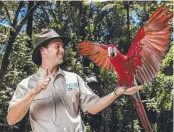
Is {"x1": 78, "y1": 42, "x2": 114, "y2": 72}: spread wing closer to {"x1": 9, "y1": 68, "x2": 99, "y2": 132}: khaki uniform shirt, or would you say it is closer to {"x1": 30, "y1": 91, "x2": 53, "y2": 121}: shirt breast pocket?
{"x1": 9, "y1": 68, "x2": 99, "y2": 132}: khaki uniform shirt

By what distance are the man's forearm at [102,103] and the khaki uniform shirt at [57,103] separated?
0.10ft

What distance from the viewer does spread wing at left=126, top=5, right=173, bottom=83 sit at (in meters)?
2.14

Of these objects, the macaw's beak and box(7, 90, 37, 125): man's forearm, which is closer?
box(7, 90, 37, 125): man's forearm

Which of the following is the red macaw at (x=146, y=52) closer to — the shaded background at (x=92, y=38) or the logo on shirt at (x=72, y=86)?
the logo on shirt at (x=72, y=86)

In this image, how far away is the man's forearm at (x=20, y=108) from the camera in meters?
1.71

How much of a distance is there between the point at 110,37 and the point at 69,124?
1077 centimetres

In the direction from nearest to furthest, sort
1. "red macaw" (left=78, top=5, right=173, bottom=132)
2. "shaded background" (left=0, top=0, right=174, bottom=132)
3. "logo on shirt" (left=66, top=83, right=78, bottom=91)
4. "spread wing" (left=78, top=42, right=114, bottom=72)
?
1. "logo on shirt" (left=66, top=83, right=78, bottom=91)
2. "red macaw" (left=78, top=5, right=173, bottom=132)
3. "spread wing" (left=78, top=42, right=114, bottom=72)
4. "shaded background" (left=0, top=0, right=174, bottom=132)

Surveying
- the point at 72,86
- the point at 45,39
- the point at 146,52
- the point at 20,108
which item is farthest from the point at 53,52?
the point at 146,52

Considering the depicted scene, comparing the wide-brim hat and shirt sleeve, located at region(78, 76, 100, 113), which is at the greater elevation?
the wide-brim hat

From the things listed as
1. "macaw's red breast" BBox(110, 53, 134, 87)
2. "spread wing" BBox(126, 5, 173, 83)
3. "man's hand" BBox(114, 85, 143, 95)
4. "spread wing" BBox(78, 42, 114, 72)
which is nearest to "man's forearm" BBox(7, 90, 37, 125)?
"man's hand" BBox(114, 85, 143, 95)

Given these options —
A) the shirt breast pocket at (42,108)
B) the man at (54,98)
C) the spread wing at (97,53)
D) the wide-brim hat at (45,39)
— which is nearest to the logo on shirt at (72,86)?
the man at (54,98)

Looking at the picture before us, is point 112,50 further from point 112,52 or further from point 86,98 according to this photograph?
point 86,98

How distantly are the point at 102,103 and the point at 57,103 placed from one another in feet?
0.74

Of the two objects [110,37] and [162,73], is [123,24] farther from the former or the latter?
[162,73]
